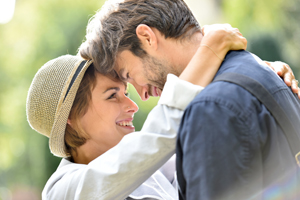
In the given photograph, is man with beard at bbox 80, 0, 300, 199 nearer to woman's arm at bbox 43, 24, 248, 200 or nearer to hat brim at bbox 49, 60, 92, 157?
woman's arm at bbox 43, 24, 248, 200

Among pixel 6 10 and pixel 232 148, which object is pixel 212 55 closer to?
pixel 232 148

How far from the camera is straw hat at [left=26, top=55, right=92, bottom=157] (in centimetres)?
248

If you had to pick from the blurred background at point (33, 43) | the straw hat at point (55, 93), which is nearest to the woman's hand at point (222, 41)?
the straw hat at point (55, 93)

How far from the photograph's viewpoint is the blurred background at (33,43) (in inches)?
452

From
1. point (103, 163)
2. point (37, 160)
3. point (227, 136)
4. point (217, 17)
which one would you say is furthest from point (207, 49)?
point (217, 17)

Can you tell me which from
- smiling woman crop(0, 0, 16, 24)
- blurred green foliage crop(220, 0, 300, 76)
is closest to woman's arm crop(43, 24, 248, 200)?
blurred green foliage crop(220, 0, 300, 76)

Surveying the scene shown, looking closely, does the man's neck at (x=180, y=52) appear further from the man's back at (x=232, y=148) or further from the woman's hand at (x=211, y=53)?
the man's back at (x=232, y=148)

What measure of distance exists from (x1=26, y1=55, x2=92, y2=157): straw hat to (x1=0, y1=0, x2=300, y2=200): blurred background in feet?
25.9

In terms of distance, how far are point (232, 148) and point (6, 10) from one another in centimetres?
1658

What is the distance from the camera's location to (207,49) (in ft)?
5.95

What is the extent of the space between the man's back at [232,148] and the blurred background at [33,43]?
9260 millimetres

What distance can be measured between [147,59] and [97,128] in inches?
30.5

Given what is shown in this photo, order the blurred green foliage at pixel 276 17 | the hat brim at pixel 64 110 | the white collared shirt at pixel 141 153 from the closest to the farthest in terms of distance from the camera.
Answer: the white collared shirt at pixel 141 153, the hat brim at pixel 64 110, the blurred green foliage at pixel 276 17

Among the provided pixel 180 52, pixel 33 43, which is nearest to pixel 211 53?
pixel 180 52
